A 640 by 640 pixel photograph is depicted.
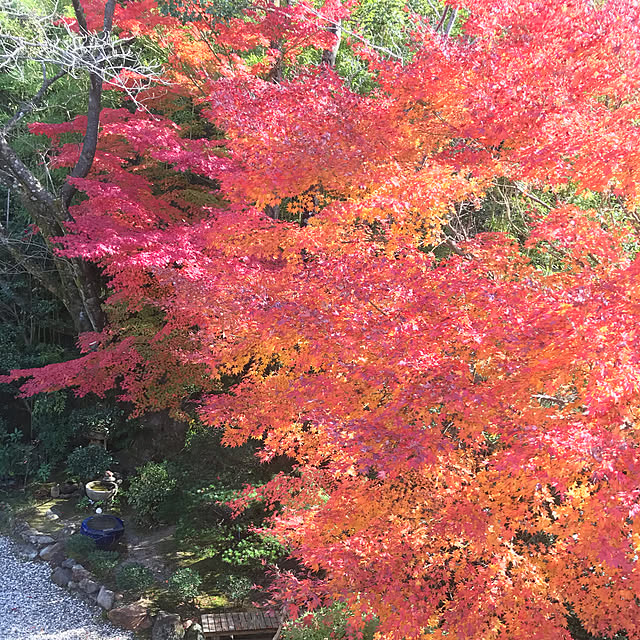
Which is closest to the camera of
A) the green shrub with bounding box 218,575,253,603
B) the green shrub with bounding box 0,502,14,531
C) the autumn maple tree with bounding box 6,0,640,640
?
the autumn maple tree with bounding box 6,0,640,640

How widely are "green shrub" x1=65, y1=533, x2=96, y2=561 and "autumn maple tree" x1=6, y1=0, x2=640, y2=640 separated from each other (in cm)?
335

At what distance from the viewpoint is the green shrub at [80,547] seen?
923 cm

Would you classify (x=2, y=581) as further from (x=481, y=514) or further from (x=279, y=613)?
(x=481, y=514)

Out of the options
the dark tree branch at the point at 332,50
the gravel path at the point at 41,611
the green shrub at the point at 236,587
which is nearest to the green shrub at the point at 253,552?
the green shrub at the point at 236,587

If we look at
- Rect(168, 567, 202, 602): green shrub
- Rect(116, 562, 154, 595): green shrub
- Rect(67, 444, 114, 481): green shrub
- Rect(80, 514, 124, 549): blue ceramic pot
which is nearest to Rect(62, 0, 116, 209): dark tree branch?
Rect(67, 444, 114, 481): green shrub

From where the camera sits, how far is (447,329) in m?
4.61

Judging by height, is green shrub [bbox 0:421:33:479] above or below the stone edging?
above

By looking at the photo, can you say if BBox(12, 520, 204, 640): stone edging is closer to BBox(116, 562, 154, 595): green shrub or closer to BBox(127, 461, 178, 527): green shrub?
BBox(116, 562, 154, 595): green shrub

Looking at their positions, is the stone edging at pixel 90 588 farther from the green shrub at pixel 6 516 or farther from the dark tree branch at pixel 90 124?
the dark tree branch at pixel 90 124

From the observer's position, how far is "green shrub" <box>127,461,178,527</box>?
32.8ft

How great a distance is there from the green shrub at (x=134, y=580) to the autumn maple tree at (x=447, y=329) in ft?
7.20

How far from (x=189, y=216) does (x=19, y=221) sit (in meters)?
6.24

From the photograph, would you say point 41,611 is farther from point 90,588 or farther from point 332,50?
point 332,50

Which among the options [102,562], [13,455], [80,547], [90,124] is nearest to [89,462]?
[13,455]
